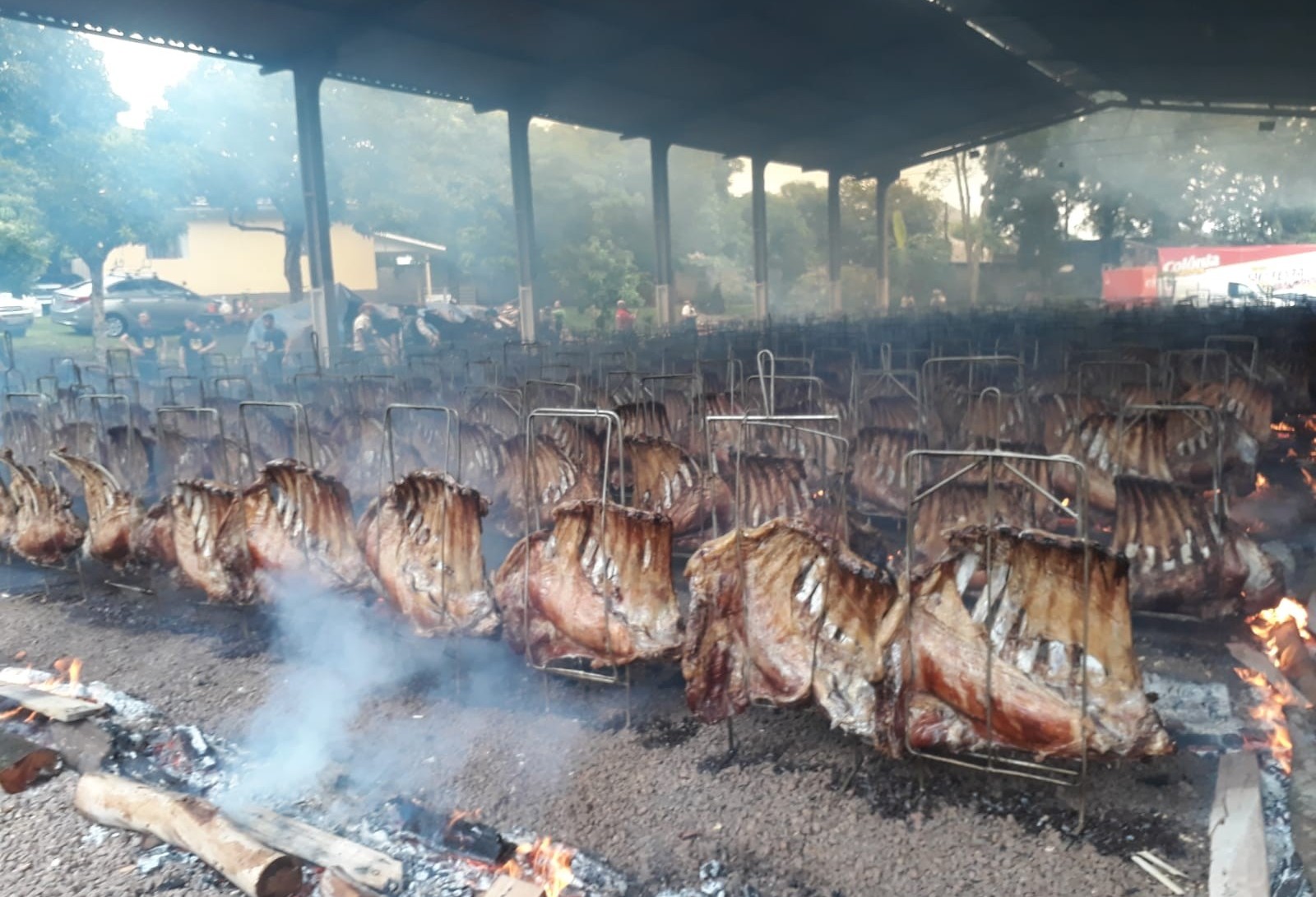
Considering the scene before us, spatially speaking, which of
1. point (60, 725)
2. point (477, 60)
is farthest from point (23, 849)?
point (477, 60)

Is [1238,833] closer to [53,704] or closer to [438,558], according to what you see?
[438,558]

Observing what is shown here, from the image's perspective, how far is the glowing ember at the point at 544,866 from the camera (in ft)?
13.7

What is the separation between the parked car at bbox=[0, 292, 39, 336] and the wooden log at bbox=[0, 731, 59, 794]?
23025 mm

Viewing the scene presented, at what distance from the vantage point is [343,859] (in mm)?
4227

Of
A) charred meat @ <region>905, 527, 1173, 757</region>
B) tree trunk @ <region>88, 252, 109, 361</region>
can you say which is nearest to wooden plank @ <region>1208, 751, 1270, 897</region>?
charred meat @ <region>905, 527, 1173, 757</region>

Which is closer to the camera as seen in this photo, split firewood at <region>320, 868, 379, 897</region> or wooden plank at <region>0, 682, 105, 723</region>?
split firewood at <region>320, 868, 379, 897</region>

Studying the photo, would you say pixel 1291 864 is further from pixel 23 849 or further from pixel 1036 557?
pixel 23 849

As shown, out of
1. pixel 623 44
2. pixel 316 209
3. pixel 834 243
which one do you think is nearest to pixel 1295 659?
pixel 623 44

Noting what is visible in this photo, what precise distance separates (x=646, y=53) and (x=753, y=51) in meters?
2.50

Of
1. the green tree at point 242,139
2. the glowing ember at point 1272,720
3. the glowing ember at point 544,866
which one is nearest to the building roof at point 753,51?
the green tree at point 242,139

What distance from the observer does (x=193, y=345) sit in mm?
25766

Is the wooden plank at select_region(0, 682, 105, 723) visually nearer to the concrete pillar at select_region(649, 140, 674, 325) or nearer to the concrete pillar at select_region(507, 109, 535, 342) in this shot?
the concrete pillar at select_region(507, 109, 535, 342)

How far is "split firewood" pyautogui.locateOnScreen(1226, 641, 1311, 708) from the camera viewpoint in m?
5.40

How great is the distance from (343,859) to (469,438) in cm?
495
